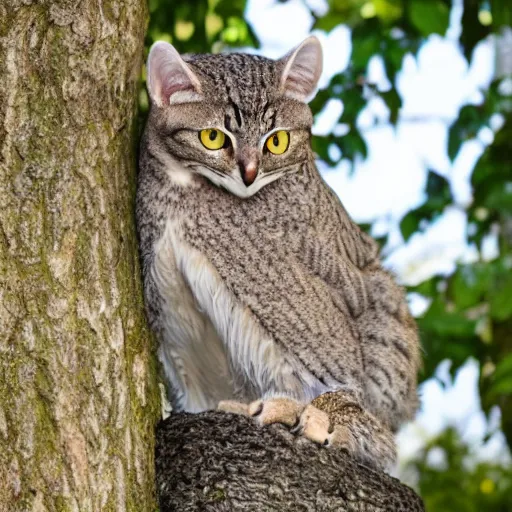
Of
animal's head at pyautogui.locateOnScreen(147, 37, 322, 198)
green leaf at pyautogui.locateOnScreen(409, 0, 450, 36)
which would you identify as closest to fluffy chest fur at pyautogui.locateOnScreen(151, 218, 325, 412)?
animal's head at pyautogui.locateOnScreen(147, 37, 322, 198)

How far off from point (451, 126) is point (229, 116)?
2.31 meters

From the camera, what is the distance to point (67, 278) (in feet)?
10.3

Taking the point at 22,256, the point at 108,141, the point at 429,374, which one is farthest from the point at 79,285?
the point at 429,374

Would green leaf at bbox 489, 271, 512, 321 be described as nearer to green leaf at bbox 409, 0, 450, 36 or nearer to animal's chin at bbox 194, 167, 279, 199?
green leaf at bbox 409, 0, 450, 36

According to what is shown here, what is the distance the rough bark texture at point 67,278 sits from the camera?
2977mm

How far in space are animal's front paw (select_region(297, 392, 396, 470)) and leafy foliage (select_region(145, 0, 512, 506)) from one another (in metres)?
1.10

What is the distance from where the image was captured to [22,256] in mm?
3076

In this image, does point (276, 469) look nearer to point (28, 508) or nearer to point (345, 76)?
point (28, 508)

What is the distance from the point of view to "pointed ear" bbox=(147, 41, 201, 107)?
3.80 metres

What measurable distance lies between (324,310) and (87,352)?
1.40 meters

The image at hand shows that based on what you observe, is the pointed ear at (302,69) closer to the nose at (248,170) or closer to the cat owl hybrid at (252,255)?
the cat owl hybrid at (252,255)

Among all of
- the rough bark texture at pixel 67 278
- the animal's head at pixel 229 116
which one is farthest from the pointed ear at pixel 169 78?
the rough bark texture at pixel 67 278

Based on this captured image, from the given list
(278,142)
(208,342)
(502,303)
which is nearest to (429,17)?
(278,142)

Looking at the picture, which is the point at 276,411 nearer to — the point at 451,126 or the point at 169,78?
the point at 169,78
